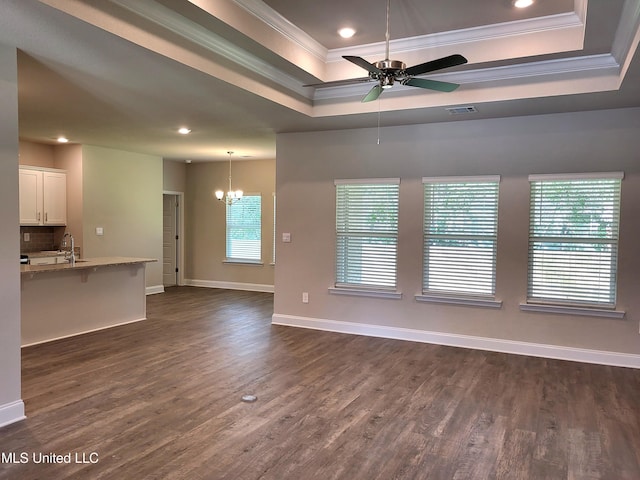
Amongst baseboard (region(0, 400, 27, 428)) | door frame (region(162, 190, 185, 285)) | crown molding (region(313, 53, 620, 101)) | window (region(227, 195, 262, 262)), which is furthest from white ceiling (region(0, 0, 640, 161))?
door frame (region(162, 190, 185, 285))

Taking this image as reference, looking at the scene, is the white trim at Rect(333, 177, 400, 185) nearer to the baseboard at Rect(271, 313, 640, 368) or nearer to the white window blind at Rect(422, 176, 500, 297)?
the white window blind at Rect(422, 176, 500, 297)

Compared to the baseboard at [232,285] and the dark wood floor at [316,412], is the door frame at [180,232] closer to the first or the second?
the baseboard at [232,285]

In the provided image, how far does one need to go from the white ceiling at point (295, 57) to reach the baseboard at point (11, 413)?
7.96 ft

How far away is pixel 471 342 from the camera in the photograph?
530 cm

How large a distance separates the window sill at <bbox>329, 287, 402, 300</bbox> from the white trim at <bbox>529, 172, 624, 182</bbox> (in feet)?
6.51

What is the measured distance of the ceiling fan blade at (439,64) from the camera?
286cm

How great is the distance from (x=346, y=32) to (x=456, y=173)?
6.86ft

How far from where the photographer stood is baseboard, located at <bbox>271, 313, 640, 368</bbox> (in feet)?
15.6

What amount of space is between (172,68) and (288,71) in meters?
1.15

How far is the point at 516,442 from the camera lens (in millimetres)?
3057

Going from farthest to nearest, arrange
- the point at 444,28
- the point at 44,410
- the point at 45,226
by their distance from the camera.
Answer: the point at 45,226, the point at 444,28, the point at 44,410

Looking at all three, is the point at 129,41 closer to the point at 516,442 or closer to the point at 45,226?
the point at 516,442

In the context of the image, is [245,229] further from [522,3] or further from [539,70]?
[522,3]

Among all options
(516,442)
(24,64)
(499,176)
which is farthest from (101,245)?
(516,442)
